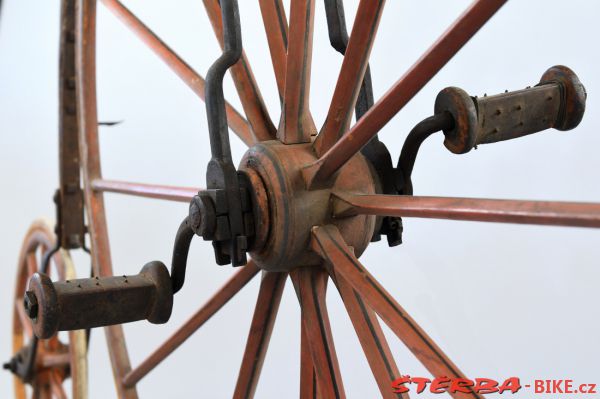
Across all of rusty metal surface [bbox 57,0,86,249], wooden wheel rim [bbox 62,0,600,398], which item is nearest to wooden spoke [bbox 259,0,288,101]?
wooden wheel rim [bbox 62,0,600,398]

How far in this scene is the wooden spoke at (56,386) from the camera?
5.30 feet

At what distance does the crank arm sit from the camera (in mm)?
851

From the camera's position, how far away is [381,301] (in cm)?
83

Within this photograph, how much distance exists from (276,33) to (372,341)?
0.36 meters

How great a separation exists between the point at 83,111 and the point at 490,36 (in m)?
0.62


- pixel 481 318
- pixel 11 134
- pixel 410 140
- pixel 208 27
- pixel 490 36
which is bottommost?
pixel 481 318

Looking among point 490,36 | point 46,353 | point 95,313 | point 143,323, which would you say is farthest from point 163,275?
point 143,323

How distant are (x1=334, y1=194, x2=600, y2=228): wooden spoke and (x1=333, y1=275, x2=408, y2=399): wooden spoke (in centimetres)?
8

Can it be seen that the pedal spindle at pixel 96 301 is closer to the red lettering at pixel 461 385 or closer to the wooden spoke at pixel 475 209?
the wooden spoke at pixel 475 209

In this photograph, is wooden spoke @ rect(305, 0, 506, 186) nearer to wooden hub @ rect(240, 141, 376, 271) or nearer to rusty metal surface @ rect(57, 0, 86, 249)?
wooden hub @ rect(240, 141, 376, 271)

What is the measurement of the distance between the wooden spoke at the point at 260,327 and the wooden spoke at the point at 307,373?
0.04 meters

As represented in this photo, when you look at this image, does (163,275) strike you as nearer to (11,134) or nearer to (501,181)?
(501,181)

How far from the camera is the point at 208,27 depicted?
1796 millimetres

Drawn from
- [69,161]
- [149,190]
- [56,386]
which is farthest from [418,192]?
[56,386]
